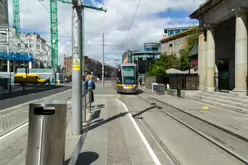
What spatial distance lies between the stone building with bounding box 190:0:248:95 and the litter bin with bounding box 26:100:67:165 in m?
13.4

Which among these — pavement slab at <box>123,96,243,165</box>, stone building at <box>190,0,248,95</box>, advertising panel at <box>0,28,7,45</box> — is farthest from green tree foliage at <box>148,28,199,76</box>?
advertising panel at <box>0,28,7,45</box>

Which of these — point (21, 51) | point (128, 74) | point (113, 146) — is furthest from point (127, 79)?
Answer: point (21, 51)

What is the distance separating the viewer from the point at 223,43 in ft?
72.9

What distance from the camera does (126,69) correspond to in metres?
27.5

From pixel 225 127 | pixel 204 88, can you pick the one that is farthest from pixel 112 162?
pixel 204 88

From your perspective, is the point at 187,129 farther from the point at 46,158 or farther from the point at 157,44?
the point at 157,44

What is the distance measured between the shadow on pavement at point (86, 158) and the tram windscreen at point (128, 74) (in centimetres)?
2110

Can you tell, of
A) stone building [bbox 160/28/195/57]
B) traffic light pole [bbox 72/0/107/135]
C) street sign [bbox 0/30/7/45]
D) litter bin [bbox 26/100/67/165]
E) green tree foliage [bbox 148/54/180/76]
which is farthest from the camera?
street sign [bbox 0/30/7/45]

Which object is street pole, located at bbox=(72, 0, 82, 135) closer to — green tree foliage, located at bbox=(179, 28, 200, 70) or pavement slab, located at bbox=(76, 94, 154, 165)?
pavement slab, located at bbox=(76, 94, 154, 165)

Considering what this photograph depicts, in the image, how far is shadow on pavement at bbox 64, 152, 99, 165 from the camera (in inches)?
205

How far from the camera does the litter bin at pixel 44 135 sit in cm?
419

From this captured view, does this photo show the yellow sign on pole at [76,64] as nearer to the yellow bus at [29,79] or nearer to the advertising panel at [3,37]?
the yellow bus at [29,79]

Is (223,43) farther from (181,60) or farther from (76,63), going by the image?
(181,60)

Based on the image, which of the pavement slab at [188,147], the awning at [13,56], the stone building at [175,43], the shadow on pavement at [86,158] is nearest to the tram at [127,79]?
the pavement slab at [188,147]
